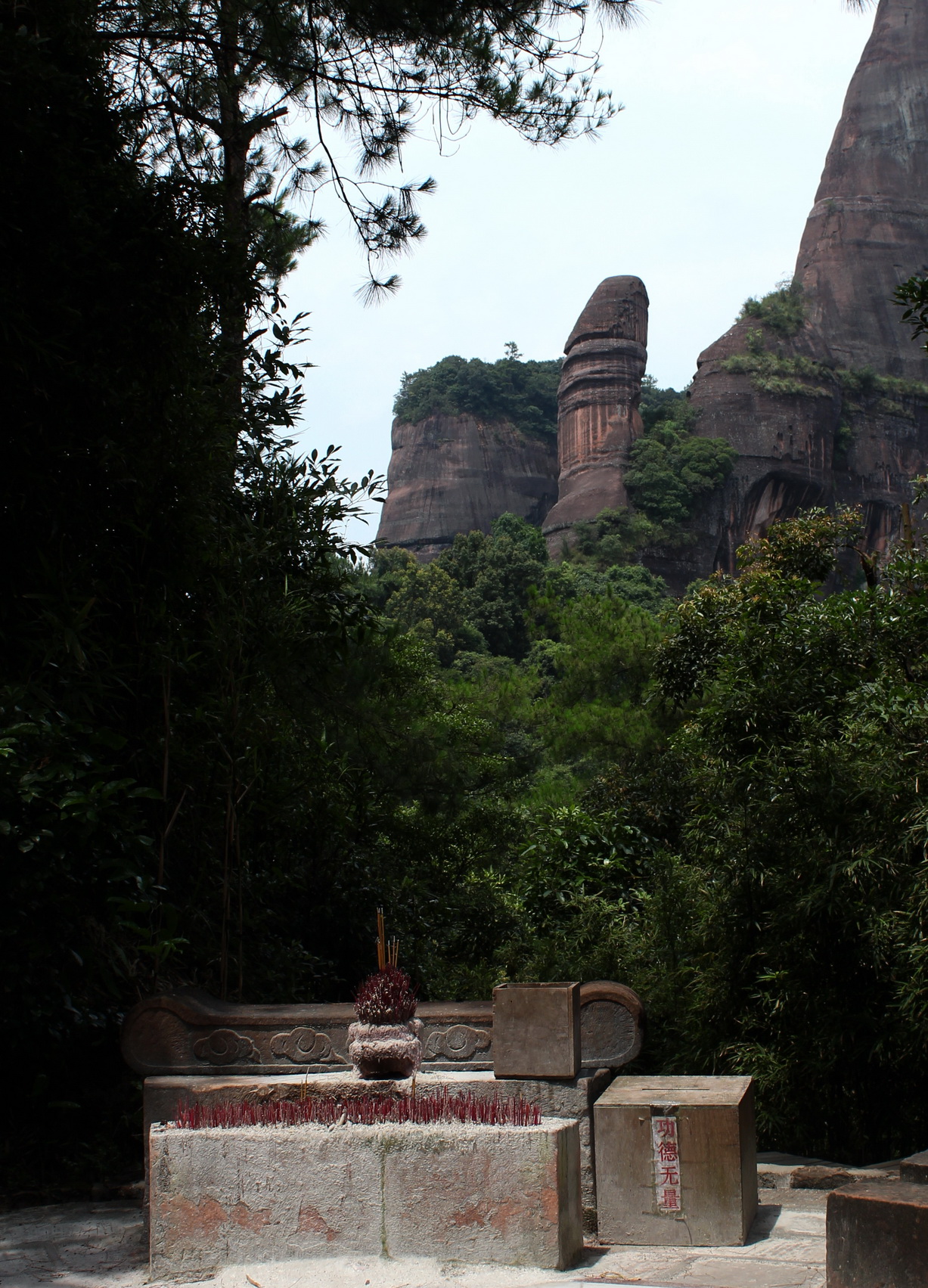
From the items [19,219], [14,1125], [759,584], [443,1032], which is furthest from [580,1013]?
[759,584]

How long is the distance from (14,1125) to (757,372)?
127 ft

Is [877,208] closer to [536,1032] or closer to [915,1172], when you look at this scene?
[536,1032]

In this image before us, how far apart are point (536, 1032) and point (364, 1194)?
0.78 m

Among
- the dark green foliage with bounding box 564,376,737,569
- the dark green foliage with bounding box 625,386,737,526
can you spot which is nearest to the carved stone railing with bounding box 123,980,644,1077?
the dark green foliage with bounding box 564,376,737,569

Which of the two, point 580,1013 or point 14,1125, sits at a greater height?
point 580,1013

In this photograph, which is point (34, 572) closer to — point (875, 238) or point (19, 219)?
point (19, 219)

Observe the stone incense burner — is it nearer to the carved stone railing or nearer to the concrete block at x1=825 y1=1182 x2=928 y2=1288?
the carved stone railing

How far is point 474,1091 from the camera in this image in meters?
3.83

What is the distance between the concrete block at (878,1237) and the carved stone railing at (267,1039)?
170 cm

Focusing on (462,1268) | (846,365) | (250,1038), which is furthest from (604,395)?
(462,1268)

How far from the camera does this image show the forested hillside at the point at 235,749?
454 centimetres

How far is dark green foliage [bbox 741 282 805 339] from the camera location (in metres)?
40.8

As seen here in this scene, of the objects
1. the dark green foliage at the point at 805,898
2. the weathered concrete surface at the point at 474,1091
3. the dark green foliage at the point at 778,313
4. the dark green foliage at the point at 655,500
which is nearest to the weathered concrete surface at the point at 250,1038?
the weathered concrete surface at the point at 474,1091

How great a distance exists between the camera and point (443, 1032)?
4.12m
